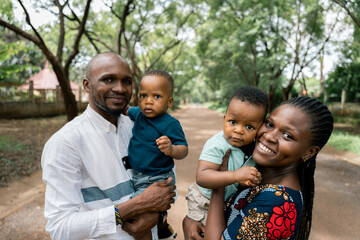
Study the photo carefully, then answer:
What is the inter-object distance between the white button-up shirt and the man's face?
11cm

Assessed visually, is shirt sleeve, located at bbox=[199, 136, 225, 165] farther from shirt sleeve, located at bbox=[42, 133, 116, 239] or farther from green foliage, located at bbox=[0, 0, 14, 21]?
green foliage, located at bbox=[0, 0, 14, 21]

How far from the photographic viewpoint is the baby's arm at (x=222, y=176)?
4.79 ft

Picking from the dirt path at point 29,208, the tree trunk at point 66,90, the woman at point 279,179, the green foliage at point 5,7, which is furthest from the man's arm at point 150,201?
the green foliage at point 5,7

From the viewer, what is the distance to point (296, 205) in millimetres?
1364

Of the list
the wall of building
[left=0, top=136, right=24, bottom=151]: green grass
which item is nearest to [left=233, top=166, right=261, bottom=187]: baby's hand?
[left=0, top=136, right=24, bottom=151]: green grass

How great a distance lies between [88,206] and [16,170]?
5.48 metres

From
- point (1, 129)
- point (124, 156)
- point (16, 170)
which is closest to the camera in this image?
point (124, 156)

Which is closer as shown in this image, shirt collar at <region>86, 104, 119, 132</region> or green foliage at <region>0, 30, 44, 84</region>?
shirt collar at <region>86, 104, 119, 132</region>

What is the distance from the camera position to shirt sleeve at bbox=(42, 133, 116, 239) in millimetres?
1533

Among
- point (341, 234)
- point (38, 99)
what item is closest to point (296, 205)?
point (341, 234)

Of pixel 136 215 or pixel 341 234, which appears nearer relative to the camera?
pixel 136 215

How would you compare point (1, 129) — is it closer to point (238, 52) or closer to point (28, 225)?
point (28, 225)

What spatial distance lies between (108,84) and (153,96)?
458mm

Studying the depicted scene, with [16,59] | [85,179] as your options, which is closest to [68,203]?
[85,179]
